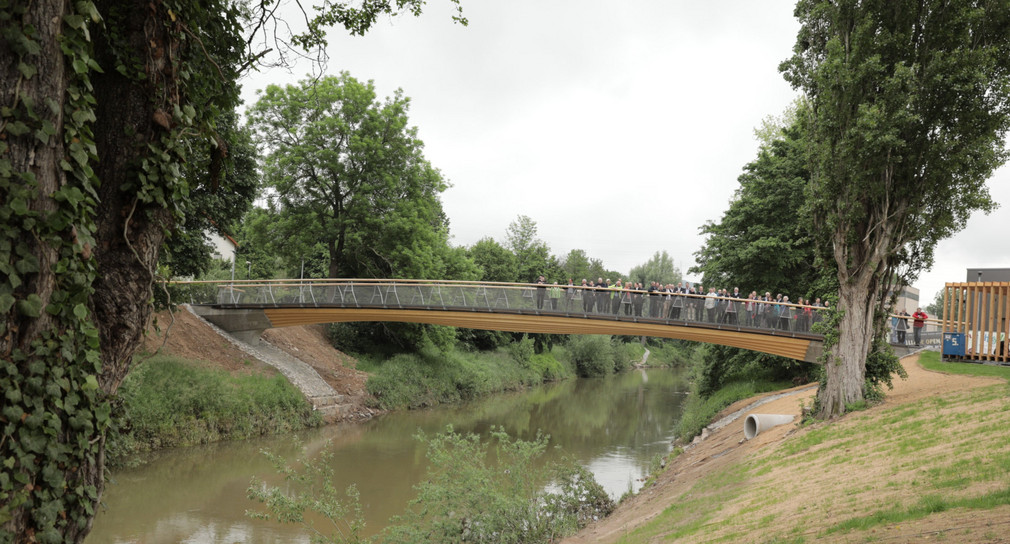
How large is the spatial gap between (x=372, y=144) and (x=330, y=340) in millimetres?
10687

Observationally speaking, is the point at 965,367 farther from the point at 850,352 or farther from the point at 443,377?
the point at 443,377

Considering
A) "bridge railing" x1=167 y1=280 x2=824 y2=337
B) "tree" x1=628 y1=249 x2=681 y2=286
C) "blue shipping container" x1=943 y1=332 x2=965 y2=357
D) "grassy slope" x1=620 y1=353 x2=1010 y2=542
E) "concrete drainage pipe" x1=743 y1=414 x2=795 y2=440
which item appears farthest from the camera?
"tree" x1=628 y1=249 x2=681 y2=286

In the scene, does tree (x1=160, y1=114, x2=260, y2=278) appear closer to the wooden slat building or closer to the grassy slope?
the grassy slope

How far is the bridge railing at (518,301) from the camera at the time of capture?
67.5 feet

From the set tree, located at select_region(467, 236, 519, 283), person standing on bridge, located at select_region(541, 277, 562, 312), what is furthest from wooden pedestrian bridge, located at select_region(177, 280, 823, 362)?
tree, located at select_region(467, 236, 519, 283)

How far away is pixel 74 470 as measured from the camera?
3.54 meters

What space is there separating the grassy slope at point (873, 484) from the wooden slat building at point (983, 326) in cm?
599

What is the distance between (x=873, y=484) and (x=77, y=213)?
30.0ft

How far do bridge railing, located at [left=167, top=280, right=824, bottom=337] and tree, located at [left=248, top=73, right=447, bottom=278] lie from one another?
3.85 m

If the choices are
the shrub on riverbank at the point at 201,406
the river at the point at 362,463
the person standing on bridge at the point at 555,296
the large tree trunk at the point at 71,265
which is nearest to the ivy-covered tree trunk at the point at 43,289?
the large tree trunk at the point at 71,265

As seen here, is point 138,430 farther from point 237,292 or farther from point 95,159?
point 95,159

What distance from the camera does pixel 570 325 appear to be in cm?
2378

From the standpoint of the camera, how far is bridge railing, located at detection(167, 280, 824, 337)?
2058 centimetres

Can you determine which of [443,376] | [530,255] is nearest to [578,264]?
[530,255]
